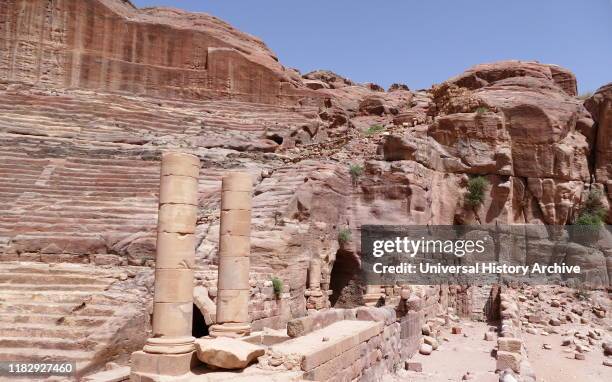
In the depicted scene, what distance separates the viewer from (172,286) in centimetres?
776

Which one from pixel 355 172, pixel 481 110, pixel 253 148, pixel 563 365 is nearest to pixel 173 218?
pixel 563 365

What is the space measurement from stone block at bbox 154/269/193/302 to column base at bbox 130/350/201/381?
83cm

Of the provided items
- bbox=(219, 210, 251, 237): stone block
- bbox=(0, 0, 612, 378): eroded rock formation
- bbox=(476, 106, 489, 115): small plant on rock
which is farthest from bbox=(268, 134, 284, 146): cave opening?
bbox=(219, 210, 251, 237): stone block

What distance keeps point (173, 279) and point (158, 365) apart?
1.24 m

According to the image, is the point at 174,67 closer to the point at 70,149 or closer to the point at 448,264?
the point at 70,149

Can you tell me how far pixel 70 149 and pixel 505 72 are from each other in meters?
24.0

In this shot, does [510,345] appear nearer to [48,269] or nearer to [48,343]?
[48,343]

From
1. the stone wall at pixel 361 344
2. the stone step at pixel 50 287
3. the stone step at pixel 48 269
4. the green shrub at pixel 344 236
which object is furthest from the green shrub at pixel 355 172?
the stone step at pixel 50 287

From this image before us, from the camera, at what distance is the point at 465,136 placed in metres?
22.4

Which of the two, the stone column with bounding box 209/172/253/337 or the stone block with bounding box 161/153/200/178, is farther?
the stone column with bounding box 209/172/253/337

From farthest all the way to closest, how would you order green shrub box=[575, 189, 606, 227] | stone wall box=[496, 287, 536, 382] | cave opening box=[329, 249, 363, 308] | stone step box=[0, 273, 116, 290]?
green shrub box=[575, 189, 606, 227], cave opening box=[329, 249, 363, 308], stone step box=[0, 273, 116, 290], stone wall box=[496, 287, 536, 382]

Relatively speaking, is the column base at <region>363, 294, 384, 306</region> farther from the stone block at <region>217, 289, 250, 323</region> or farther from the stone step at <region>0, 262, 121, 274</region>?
the stone step at <region>0, 262, 121, 274</region>

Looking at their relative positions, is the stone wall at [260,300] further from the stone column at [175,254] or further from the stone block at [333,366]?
the stone block at [333,366]

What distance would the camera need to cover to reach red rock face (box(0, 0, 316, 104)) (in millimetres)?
29656
